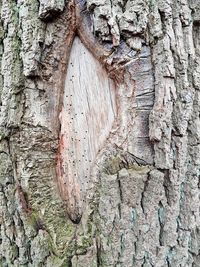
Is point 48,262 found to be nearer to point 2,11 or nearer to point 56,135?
point 56,135

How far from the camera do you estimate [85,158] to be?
4.24 ft

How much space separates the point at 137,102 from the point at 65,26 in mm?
378

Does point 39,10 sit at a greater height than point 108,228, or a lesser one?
greater

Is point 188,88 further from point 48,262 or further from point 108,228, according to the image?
point 48,262

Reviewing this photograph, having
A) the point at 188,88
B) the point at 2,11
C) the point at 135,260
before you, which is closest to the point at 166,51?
the point at 188,88

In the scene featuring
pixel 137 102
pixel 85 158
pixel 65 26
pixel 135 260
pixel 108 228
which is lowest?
pixel 135 260

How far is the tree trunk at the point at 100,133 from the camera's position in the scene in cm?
118

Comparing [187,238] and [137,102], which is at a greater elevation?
[137,102]

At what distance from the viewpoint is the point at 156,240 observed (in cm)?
121

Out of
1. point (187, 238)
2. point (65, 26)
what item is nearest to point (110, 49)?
point (65, 26)

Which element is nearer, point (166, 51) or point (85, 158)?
point (166, 51)

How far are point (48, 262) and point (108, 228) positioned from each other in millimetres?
260

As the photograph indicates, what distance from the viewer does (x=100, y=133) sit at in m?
1.27

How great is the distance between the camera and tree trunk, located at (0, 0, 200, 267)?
118 cm
